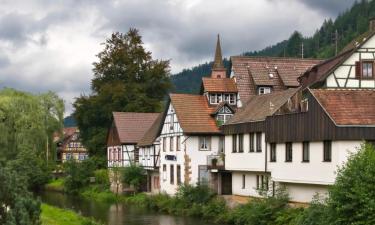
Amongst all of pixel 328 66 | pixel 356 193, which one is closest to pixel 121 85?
pixel 328 66

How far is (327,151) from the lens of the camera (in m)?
30.0

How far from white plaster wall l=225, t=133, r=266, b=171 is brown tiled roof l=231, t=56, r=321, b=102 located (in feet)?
26.6

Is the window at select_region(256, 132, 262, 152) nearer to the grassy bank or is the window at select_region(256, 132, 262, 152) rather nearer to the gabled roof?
the gabled roof

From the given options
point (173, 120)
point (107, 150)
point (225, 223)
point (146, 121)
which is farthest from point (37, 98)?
point (225, 223)

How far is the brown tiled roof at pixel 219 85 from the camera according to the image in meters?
49.6

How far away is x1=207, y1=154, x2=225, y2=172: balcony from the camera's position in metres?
44.6

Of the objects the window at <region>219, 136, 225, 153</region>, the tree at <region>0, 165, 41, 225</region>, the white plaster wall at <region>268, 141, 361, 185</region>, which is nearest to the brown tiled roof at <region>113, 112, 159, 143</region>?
the window at <region>219, 136, 225, 153</region>

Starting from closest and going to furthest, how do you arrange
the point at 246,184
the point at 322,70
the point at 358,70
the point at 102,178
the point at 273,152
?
the point at 273,152 < the point at 358,70 < the point at 322,70 < the point at 246,184 < the point at 102,178

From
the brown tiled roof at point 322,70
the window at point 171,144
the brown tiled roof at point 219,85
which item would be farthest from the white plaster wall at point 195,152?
the brown tiled roof at point 322,70

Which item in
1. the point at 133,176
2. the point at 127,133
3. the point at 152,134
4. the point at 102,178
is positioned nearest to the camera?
the point at 133,176

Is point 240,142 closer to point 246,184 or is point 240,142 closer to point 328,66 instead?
point 246,184

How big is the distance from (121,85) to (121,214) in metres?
27.8

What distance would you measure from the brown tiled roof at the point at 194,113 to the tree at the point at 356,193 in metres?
22.8

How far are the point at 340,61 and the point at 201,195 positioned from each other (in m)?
13.3
